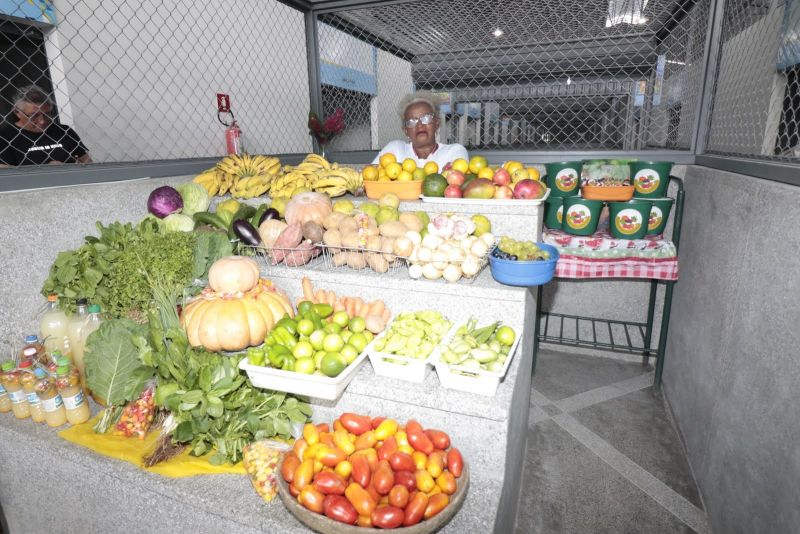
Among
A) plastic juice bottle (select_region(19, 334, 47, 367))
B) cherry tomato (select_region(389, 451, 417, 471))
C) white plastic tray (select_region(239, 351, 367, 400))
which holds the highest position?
white plastic tray (select_region(239, 351, 367, 400))

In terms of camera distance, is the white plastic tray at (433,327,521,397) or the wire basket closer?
the white plastic tray at (433,327,521,397)

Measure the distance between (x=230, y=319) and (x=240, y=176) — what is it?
1468 millimetres

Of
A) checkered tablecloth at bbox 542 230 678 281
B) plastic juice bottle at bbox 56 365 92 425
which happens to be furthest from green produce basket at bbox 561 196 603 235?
plastic juice bottle at bbox 56 365 92 425

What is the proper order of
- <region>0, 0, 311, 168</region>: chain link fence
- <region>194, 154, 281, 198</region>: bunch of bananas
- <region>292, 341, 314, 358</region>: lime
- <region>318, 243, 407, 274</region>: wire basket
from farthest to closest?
<region>0, 0, 311, 168</region>: chain link fence, <region>194, 154, 281, 198</region>: bunch of bananas, <region>318, 243, 407, 274</region>: wire basket, <region>292, 341, 314, 358</region>: lime

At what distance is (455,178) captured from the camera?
2275 millimetres

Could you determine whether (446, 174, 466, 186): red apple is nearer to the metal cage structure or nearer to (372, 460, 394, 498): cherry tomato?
the metal cage structure

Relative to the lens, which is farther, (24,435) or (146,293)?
(146,293)

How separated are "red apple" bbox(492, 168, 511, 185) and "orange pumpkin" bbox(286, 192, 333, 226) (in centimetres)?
86

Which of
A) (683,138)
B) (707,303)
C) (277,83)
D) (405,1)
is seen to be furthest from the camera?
(277,83)

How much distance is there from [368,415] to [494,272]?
71 cm

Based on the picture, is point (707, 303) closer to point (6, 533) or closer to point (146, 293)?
point (146, 293)

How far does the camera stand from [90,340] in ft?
5.54

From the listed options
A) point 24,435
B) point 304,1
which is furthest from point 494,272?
point 304,1

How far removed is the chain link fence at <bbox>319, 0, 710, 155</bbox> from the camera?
3900 mm
